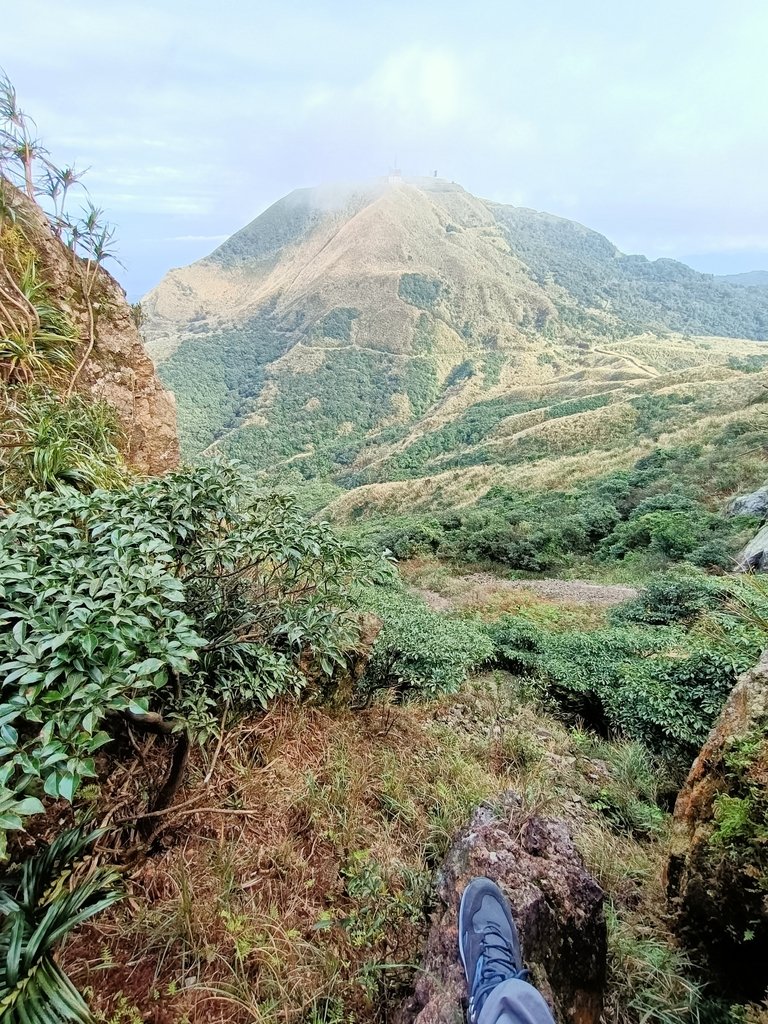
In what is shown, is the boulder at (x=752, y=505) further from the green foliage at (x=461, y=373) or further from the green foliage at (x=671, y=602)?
the green foliage at (x=461, y=373)

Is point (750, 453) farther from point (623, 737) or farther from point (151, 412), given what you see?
point (151, 412)

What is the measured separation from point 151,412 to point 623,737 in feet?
17.3

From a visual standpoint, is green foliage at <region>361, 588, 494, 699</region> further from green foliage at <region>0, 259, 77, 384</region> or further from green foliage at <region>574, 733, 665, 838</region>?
green foliage at <region>0, 259, 77, 384</region>

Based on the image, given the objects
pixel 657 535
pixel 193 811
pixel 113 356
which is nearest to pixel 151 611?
pixel 193 811

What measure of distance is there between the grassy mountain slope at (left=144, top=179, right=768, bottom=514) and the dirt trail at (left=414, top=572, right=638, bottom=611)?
8982 mm

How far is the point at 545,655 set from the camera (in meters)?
4.95

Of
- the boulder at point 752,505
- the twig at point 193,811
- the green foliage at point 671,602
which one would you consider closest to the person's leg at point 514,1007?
the twig at point 193,811

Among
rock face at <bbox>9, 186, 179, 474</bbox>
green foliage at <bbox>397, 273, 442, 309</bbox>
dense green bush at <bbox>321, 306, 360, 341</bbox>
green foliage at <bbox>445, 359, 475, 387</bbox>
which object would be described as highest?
green foliage at <bbox>397, 273, 442, 309</bbox>

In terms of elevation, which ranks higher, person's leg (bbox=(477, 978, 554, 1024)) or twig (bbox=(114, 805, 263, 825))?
twig (bbox=(114, 805, 263, 825))

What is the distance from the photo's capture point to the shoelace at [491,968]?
138 cm

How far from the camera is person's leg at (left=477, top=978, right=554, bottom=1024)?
1.28 m

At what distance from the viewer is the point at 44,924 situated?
1.19 meters

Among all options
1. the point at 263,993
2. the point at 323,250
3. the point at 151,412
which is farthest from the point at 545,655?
the point at 323,250

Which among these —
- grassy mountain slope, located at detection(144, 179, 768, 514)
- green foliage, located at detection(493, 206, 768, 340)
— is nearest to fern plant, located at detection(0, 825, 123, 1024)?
grassy mountain slope, located at detection(144, 179, 768, 514)
